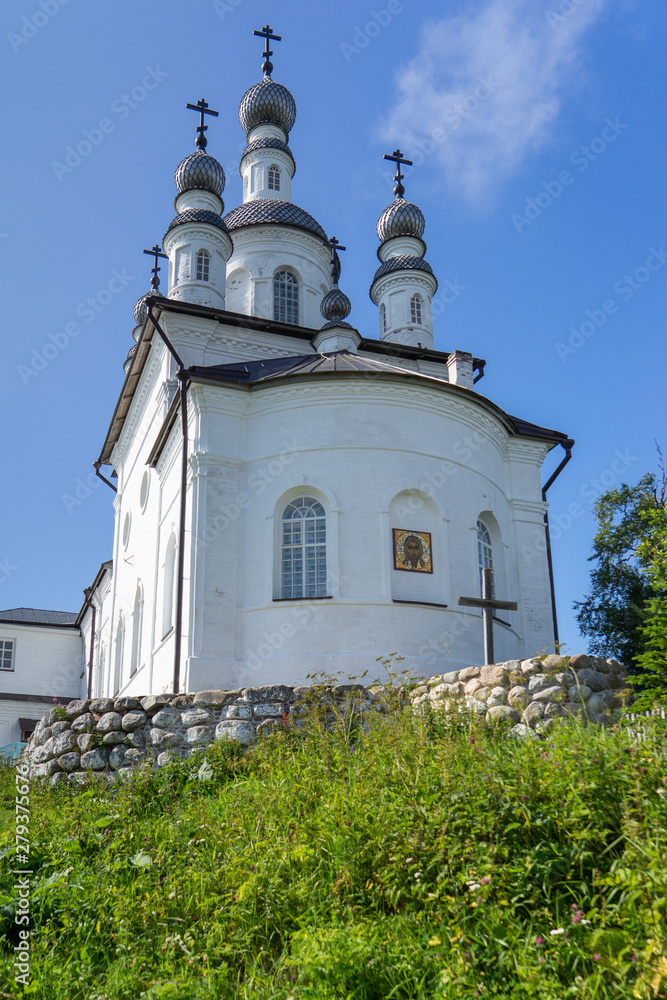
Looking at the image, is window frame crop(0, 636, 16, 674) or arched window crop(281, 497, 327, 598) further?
window frame crop(0, 636, 16, 674)

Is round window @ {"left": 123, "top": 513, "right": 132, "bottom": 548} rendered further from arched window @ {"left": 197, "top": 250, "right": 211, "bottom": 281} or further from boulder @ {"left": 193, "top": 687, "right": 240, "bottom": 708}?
boulder @ {"left": 193, "top": 687, "right": 240, "bottom": 708}

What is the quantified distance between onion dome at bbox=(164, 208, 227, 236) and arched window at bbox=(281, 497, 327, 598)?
8850 mm

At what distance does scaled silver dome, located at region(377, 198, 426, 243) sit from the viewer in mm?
22844

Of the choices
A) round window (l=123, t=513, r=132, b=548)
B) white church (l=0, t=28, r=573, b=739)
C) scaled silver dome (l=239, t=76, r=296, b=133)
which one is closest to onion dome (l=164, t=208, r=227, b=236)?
white church (l=0, t=28, r=573, b=739)

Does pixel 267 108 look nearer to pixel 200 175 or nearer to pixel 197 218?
pixel 200 175

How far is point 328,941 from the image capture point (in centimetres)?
468

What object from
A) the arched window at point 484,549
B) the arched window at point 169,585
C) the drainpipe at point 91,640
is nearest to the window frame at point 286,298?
the arched window at point 169,585

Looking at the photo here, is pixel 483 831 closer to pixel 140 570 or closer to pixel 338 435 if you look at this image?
pixel 338 435

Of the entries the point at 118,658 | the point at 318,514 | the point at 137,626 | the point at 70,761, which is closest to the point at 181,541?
the point at 318,514

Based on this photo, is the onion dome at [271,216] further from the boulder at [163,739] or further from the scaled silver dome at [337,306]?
the boulder at [163,739]

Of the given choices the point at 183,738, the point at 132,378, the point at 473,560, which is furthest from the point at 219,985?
the point at 132,378

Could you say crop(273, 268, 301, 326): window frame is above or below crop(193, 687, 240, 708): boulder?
above

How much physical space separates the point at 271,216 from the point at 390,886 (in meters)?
19.2

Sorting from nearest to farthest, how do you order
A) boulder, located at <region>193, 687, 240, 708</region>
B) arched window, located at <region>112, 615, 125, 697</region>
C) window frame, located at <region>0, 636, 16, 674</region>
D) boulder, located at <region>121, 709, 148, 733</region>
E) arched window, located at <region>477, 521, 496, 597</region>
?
boulder, located at <region>121, 709, 148, 733</region> < boulder, located at <region>193, 687, 240, 708</region> < arched window, located at <region>477, 521, 496, 597</region> < arched window, located at <region>112, 615, 125, 697</region> < window frame, located at <region>0, 636, 16, 674</region>
